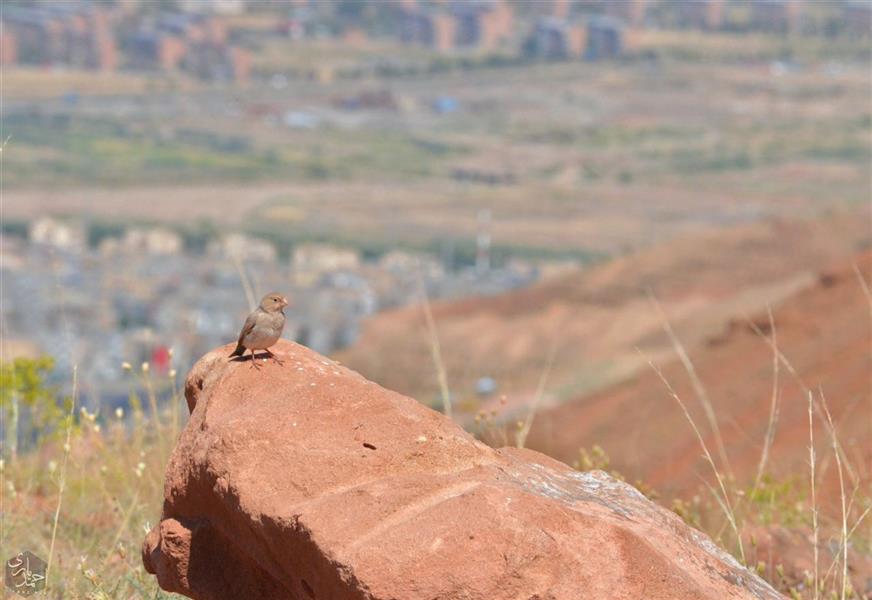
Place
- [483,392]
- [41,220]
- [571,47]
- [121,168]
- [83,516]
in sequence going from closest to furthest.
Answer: [83,516], [483,392], [41,220], [121,168], [571,47]

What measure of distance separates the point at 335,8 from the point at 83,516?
519 feet

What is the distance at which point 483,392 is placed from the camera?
2412 centimetres

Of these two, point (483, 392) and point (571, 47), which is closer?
point (483, 392)

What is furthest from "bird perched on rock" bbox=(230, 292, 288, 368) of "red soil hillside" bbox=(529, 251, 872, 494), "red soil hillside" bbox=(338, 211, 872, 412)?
"red soil hillside" bbox=(338, 211, 872, 412)

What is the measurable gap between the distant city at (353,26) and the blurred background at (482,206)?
1.23 ft

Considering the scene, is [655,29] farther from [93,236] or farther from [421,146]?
[93,236]

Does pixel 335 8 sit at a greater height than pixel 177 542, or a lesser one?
lesser

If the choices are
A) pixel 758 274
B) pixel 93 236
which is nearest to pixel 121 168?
pixel 93 236

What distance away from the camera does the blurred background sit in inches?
704

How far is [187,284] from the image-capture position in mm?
52062

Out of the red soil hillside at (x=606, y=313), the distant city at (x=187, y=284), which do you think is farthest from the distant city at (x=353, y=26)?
the red soil hillside at (x=606, y=313)

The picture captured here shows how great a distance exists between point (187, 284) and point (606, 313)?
59.9 ft

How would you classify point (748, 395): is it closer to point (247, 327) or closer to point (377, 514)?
point (247, 327)

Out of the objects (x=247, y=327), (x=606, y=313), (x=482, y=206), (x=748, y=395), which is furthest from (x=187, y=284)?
(x=247, y=327)
